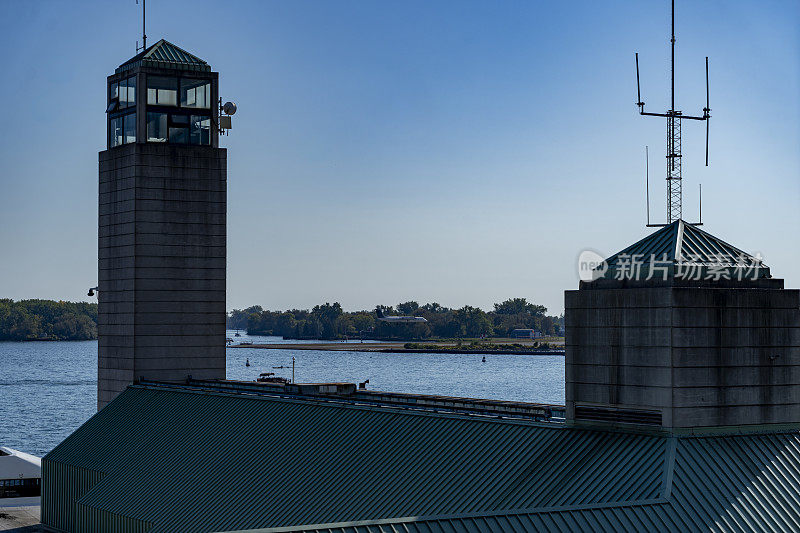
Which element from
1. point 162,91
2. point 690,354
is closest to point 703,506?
point 690,354

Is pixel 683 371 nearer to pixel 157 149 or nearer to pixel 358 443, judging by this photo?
pixel 358 443

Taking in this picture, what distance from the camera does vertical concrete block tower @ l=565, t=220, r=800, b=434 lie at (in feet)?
117

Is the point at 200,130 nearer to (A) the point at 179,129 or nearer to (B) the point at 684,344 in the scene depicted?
(A) the point at 179,129

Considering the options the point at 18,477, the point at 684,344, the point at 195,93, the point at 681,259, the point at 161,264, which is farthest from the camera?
the point at 18,477

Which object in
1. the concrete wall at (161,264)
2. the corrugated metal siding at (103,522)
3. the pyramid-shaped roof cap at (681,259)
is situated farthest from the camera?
the concrete wall at (161,264)

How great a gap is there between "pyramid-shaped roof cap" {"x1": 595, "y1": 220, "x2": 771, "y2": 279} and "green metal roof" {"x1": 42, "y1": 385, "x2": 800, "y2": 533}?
224 inches

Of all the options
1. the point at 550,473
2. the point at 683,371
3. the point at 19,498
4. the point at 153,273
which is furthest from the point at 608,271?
the point at 19,498

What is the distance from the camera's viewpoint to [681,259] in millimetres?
37344

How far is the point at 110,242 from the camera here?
2761 inches

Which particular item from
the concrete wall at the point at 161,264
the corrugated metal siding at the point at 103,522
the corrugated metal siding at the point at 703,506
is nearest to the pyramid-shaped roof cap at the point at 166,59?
the concrete wall at the point at 161,264

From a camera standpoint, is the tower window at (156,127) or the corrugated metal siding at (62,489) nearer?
the corrugated metal siding at (62,489)

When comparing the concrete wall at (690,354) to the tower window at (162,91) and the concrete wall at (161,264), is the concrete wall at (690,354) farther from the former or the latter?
the tower window at (162,91)

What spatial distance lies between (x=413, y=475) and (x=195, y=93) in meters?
40.1

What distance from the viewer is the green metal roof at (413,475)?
31766 millimetres
